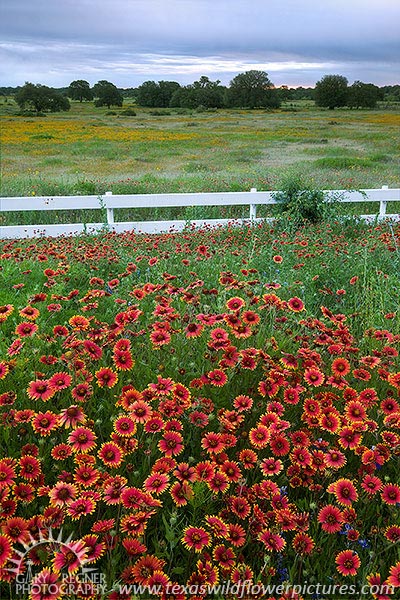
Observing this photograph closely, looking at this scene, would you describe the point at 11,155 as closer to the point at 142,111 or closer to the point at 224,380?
the point at 224,380

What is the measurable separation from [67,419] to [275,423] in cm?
78

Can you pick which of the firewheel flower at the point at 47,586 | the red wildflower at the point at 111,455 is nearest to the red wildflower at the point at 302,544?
the red wildflower at the point at 111,455

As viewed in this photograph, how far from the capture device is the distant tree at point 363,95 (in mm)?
63537

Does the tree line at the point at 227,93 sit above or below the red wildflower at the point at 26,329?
above

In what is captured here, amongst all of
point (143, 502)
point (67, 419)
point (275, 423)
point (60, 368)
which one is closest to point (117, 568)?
point (143, 502)

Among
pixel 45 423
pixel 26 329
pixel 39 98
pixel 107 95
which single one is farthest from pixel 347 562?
pixel 107 95

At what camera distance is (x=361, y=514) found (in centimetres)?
200

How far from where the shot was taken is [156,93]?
64188 millimetres

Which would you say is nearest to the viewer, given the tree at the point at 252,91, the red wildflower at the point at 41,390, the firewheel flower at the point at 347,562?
the firewheel flower at the point at 347,562

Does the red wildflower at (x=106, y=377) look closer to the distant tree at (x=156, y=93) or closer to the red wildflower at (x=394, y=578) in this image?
the red wildflower at (x=394, y=578)

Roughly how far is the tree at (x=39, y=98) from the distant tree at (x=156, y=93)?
14.0 meters

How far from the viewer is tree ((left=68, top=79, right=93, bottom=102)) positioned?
6469 centimetres

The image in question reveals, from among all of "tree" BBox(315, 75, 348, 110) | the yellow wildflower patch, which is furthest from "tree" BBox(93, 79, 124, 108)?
"tree" BBox(315, 75, 348, 110)

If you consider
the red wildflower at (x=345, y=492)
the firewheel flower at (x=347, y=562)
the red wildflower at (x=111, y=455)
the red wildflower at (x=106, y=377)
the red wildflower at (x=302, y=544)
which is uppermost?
the red wildflower at (x=106, y=377)
